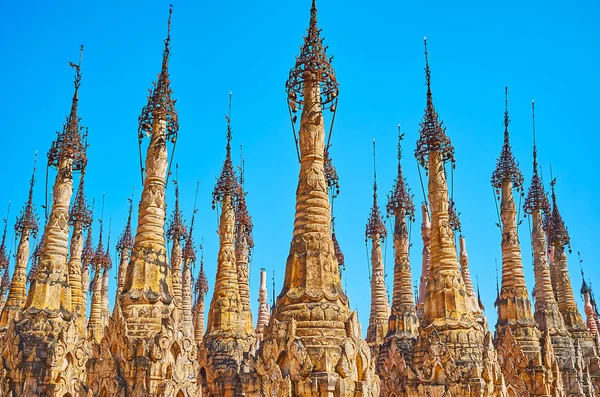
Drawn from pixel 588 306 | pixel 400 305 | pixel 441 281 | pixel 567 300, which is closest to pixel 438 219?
pixel 441 281

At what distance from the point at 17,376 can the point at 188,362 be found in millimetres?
7200

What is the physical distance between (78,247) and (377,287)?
15715 millimetres

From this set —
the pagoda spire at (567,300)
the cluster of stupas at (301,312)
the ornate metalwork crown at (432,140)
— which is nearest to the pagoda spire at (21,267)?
the cluster of stupas at (301,312)

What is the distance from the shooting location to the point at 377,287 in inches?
1363

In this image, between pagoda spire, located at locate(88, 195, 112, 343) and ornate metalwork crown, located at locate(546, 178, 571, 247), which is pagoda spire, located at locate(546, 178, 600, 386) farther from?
pagoda spire, located at locate(88, 195, 112, 343)

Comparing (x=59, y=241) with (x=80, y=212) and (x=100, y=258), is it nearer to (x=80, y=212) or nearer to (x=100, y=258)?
(x=80, y=212)

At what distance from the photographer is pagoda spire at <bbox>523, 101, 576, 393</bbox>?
3144cm

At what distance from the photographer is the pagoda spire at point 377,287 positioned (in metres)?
33.6

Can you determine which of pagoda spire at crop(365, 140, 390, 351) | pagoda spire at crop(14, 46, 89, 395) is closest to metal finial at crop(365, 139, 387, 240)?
pagoda spire at crop(365, 140, 390, 351)

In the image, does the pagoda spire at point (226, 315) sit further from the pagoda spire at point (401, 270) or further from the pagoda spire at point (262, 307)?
the pagoda spire at point (262, 307)

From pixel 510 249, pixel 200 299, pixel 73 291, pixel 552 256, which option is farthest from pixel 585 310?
pixel 73 291

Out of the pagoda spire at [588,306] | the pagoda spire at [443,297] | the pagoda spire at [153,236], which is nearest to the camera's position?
the pagoda spire at [153,236]

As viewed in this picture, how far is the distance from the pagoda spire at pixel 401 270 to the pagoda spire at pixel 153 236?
489 inches

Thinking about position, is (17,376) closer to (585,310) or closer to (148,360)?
(148,360)
